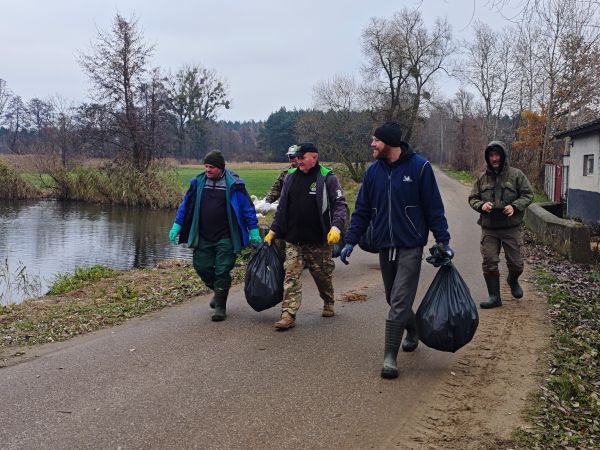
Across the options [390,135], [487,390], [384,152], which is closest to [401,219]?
[384,152]

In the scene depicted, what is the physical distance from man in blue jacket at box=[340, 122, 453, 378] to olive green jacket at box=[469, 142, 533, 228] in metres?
2.40

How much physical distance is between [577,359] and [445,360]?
1.17m

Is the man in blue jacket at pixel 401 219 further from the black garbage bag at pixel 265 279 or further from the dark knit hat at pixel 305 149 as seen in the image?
the black garbage bag at pixel 265 279

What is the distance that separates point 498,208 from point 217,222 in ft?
11.1

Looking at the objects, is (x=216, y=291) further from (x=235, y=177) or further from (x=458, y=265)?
(x=458, y=265)

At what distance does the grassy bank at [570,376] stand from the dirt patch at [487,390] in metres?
0.11

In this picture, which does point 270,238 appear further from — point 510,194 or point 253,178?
point 253,178

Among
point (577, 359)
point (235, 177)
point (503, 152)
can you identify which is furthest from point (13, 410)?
point (503, 152)

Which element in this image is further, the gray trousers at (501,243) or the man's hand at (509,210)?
the gray trousers at (501,243)

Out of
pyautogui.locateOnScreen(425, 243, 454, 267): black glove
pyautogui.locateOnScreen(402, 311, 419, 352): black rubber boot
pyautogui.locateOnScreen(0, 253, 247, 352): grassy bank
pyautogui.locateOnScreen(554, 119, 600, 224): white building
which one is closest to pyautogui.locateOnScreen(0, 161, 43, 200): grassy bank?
pyautogui.locateOnScreen(0, 253, 247, 352): grassy bank

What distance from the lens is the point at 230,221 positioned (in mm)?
6695

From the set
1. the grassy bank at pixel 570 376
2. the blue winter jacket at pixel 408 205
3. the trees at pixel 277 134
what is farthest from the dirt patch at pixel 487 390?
the trees at pixel 277 134

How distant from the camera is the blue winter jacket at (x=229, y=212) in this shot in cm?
672

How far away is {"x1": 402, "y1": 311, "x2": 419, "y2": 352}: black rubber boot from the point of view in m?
5.51
